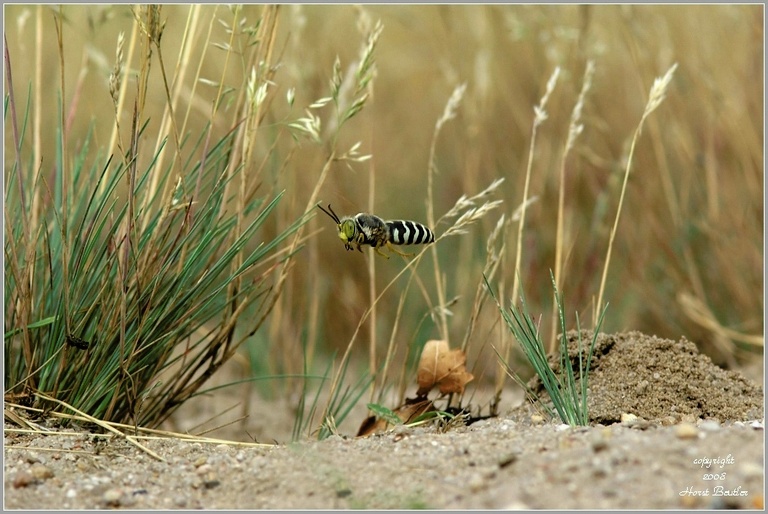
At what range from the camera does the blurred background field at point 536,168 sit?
3.75 m

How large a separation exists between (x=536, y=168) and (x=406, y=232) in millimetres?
2278

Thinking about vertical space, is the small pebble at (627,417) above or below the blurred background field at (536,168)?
below

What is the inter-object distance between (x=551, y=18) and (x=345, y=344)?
206 cm

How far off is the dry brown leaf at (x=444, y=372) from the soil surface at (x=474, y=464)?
0.62 ft

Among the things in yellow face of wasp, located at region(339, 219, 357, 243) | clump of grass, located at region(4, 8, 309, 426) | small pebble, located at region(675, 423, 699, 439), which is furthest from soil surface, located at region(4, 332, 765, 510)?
yellow face of wasp, located at region(339, 219, 357, 243)

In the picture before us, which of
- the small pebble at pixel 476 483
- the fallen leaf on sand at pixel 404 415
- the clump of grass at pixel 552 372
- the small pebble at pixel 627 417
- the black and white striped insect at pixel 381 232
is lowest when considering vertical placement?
the fallen leaf on sand at pixel 404 415

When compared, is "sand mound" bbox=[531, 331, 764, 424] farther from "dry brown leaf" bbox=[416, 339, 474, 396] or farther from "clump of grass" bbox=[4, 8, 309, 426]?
"clump of grass" bbox=[4, 8, 309, 426]

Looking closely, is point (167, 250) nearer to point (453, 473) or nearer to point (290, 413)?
point (453, 473)

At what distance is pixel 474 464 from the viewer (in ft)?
5.74

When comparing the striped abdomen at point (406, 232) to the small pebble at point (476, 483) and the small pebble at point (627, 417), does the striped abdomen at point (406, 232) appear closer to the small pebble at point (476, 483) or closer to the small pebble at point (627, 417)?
the small pebble at point (627, 417)

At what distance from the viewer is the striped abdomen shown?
7.87 ft

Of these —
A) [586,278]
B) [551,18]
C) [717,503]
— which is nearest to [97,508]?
[717,503]

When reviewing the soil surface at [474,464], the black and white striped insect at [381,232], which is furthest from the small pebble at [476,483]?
the black and white striped insect at [381,232]

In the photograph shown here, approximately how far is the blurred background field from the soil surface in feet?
3.04
